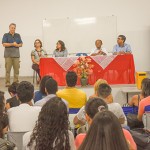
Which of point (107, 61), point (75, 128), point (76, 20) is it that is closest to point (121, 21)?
point (76, 20)

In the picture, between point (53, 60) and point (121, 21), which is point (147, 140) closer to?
point (53, 60)

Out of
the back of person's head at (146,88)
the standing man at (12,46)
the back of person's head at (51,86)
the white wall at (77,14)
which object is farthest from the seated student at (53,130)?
the white wall at (77,14)

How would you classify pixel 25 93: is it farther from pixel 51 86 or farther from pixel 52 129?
pixel 52 129

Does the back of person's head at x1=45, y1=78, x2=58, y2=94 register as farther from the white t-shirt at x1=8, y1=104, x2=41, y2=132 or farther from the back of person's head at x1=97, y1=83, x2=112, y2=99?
the white t-shirt at x1=8, y1=104, x2=41, y2=132

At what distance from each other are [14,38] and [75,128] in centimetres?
456

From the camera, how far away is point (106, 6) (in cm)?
1020

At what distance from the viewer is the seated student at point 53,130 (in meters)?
2.13

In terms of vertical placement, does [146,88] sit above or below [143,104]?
above

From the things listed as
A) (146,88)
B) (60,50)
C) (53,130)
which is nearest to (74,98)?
(146,88)

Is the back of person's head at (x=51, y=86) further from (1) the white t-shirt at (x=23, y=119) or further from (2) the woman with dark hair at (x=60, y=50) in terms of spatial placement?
(2) the woman with dark hair at (x=60, y=50)

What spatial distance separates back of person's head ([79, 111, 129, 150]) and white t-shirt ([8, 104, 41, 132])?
142 centimetres

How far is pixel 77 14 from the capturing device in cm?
1024

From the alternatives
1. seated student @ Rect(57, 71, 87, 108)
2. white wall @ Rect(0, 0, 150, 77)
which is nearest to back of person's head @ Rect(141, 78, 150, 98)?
seated student @ Rect(57, 71, 87, 108)

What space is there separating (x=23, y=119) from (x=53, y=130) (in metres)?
0.83
